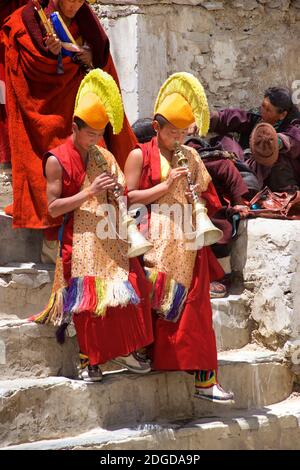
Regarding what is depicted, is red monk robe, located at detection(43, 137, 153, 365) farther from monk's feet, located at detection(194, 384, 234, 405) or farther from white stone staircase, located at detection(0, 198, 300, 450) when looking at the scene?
monk's feet, located at detection(194, 384, 234, 405)

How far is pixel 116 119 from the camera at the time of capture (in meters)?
5.18

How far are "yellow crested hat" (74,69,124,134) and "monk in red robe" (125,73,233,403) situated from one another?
32 centimetres

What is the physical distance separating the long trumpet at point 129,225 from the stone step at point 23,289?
26.2 inches

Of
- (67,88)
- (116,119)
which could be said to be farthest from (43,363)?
(67,88)

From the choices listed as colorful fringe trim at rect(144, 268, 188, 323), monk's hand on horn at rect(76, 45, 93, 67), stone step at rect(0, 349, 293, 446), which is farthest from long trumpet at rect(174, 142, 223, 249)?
monk's hand on horn at rect(76, 45, 93, 67)

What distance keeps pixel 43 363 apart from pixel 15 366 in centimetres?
15

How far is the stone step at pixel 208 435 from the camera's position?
196 inches

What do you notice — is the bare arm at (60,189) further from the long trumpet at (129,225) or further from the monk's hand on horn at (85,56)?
the monk's hand on horn at (85,56)

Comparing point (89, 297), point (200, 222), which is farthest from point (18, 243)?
point (200, 222)

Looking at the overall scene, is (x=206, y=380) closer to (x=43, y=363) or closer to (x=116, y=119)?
(x=43, y=363)

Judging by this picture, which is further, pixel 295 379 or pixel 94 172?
pixel 295 379

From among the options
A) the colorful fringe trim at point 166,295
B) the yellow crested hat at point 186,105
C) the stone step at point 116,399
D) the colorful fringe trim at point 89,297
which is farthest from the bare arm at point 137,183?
the stone step at point 116,399

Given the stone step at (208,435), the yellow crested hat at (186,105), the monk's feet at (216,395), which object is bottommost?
the stone step at (208,435)

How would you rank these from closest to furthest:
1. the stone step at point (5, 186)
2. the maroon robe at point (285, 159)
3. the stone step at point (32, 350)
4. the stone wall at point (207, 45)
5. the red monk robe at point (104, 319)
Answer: the red monk robe at point (104, 319) < the stone step at point (32, 350) < the stone step at point (5, 186) < the maroon robe at point (285, 159) < the stone wall at point (207, 45)
